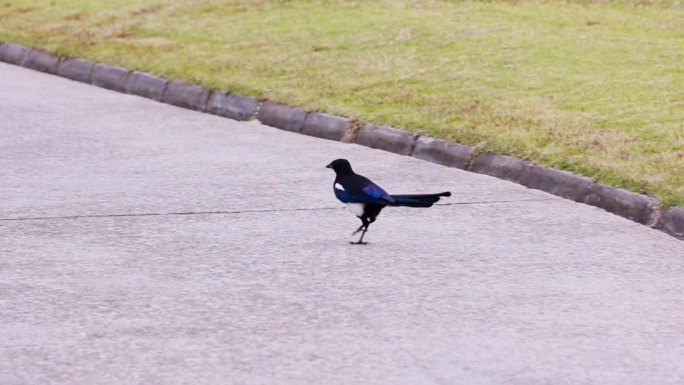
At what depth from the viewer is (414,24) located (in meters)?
14.5

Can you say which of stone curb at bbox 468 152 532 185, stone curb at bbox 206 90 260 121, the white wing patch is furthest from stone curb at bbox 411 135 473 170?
the white wing patch

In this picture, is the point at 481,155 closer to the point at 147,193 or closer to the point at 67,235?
the point at 147,193

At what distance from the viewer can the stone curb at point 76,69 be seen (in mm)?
13914

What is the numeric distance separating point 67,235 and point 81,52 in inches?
290

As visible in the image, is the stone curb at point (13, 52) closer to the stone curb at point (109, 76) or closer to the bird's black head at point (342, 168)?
the stone curb at point (109, 76)

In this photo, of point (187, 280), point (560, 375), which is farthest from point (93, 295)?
point (560, 375)

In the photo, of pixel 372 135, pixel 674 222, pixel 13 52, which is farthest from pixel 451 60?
pixel 674 222

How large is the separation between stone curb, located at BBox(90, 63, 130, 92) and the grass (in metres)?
0.14

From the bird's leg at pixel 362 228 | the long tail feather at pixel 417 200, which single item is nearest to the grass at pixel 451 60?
the long tail feather at pixel 417 200

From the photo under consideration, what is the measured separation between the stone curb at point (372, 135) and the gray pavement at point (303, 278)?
0.12 m

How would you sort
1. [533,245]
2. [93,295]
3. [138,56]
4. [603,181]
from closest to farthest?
[93,295], [533,245], [603,181], [138,56]

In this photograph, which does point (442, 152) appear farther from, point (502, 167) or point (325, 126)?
point (325, 126)

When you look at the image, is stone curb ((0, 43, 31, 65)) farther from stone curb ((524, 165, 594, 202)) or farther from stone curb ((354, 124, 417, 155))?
stone curb ((524, 165, 594, 202))

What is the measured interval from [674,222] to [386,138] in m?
2.99
